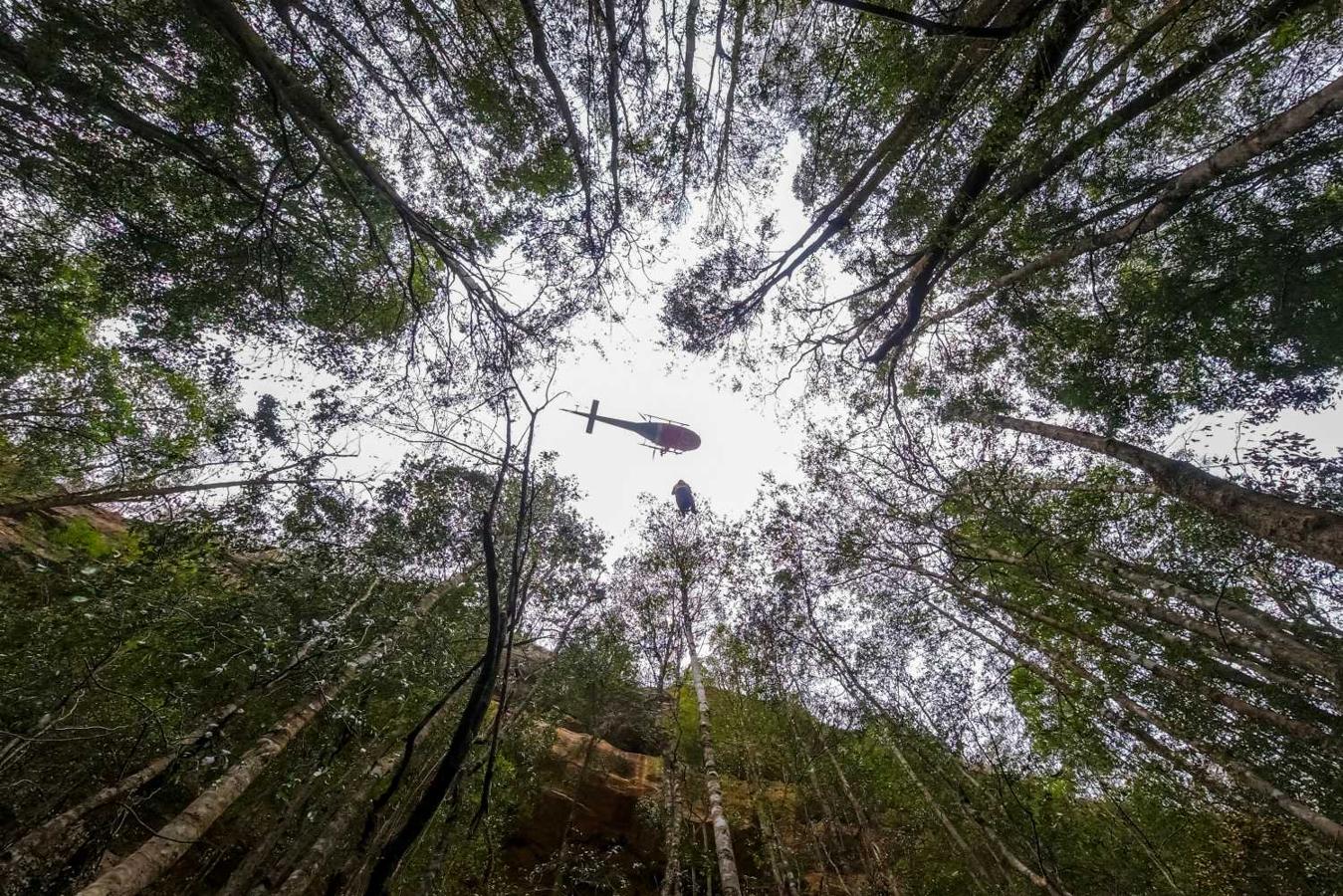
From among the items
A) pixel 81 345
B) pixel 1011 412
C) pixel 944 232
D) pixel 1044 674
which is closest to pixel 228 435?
pixel 81 345

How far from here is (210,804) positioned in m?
4.23

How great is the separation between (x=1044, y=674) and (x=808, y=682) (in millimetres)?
4260

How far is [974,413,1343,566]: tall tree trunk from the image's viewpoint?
3.73 m

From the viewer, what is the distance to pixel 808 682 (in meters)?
10.2

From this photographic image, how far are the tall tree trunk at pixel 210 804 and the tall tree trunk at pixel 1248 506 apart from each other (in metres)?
8.83

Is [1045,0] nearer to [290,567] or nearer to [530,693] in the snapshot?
[290,567]

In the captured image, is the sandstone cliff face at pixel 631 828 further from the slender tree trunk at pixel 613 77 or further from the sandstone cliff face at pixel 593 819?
the slender tree trunk at pixel 613 77

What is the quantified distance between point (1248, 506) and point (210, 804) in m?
9.80

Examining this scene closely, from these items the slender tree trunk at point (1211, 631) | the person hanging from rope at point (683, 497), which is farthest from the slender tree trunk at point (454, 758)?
the person hanging from rope at point (683, 497)

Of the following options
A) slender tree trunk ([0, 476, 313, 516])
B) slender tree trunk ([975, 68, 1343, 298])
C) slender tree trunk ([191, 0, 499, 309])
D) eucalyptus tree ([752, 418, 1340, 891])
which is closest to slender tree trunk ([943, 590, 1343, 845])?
eucalyptus tree ([752, 418, 1340, 891])

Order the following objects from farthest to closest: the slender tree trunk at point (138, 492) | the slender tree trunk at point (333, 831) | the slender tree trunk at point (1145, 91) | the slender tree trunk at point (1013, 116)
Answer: the slender tree trunk at point (138, 492) < the slender tree trunk at point (333, 831) < the slender tree trunk at point (1013, 116) < the slender tree trunk at point (1145, 91)

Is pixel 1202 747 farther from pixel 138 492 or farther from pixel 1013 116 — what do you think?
pixel 138 492

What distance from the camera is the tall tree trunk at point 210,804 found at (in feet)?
12.4

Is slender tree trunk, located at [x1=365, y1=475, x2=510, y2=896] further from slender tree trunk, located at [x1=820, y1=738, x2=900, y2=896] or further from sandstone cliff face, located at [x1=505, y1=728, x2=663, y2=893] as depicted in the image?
sandstone cliff face, located at [x1=505, y1=728, x2=663, y2=893]
